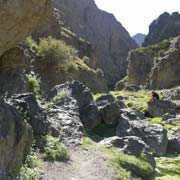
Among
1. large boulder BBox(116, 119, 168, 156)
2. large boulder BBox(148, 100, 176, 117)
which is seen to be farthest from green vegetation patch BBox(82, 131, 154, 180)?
large boulder BBox(148, 100, 176, 117)

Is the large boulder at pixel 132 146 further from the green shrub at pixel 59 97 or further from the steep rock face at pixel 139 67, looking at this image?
the steep rock face at pixel 139 67

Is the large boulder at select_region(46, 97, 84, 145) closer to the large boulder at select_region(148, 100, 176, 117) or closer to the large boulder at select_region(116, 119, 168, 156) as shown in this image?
the large boulder at select_region(116, 119, 168, 156)

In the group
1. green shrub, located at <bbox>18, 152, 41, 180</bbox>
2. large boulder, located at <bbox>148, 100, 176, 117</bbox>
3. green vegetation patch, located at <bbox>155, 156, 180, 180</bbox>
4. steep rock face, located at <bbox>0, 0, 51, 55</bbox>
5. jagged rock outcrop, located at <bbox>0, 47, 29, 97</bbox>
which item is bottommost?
green vegetation patch, located at <bbox>155, 156, 180, 180</bbox>

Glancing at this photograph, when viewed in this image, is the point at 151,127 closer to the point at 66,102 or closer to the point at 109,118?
the point at 109,118

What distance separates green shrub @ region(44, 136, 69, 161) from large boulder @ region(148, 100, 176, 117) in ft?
104

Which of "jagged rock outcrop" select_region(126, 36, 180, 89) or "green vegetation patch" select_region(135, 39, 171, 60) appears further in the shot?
"green vegetation patch" select_region(135, 39, 171, 60)

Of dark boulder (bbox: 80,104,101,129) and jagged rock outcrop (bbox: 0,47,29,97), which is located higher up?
jagged rock outcrop (bbox: 0,47,29,97)

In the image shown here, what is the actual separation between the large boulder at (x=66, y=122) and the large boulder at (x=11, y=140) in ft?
17.8

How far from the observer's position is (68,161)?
59.3 ft

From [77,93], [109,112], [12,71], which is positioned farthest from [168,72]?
[12,71]

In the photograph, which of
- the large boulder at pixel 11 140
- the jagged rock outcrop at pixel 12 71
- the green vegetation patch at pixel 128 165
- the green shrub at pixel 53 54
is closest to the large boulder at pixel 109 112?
the jagged rock outcrop at pixel 12 71

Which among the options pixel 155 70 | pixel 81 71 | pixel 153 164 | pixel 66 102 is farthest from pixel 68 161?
pixel 155 70

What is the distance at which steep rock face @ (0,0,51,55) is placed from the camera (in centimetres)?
Result: 1409

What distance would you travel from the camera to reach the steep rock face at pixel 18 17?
555 inches
